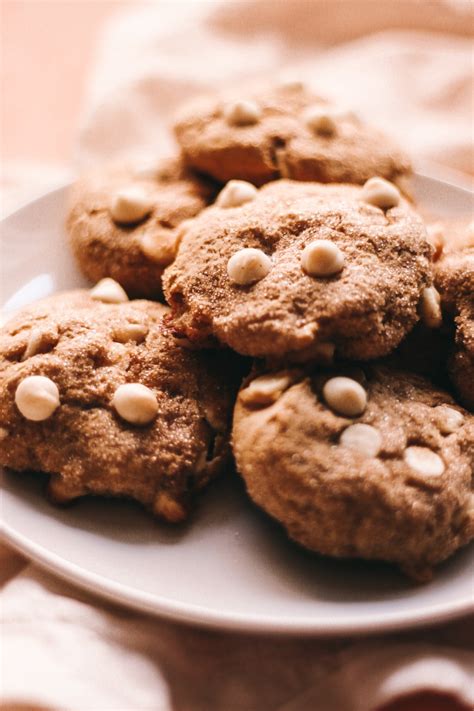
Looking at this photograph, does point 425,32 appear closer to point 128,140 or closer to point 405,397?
point 128,140

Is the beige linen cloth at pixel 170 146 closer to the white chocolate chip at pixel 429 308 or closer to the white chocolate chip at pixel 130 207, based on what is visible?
the white chocolate chip at pixel 429 308

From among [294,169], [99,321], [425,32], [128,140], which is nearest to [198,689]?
[99,321]

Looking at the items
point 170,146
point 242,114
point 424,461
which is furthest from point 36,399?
point 170,146

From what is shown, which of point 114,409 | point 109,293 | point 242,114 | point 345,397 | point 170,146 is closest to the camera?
point 345,397

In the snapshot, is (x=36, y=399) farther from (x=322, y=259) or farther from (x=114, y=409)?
(x=322, y=259)

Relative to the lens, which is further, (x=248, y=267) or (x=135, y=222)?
(x=135, y=222)
